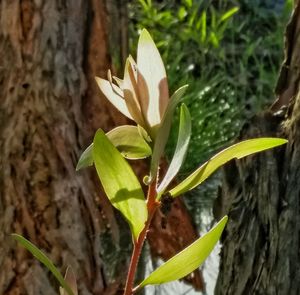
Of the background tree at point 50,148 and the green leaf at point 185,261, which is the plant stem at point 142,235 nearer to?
the green leaf at point 185,261

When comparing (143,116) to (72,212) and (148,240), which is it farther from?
(148,240)

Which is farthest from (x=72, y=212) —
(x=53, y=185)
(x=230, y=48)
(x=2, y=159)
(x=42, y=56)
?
(x=230, y=48)

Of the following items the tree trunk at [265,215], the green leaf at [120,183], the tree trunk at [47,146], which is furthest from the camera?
the tree trunk at [47,146]

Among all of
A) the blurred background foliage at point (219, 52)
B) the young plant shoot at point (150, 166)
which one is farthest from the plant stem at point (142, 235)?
the blurred background foliage at point (219, 52)

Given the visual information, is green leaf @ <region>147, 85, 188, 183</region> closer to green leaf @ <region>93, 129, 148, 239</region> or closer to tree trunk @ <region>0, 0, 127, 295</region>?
green leaf @ <region>93, 129, 148, 239</region>

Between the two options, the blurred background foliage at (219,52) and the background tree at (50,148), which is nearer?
the background tree at (50,148)

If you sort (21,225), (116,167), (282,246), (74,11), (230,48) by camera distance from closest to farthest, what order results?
1. (116,167)
2. (282,246)
3. (21,225)
4. (74,11)
5. (230,48)

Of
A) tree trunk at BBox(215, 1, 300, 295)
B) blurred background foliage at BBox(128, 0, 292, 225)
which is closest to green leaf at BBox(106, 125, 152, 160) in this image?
tree trunk at BBox(215, 1, 300, 295)
